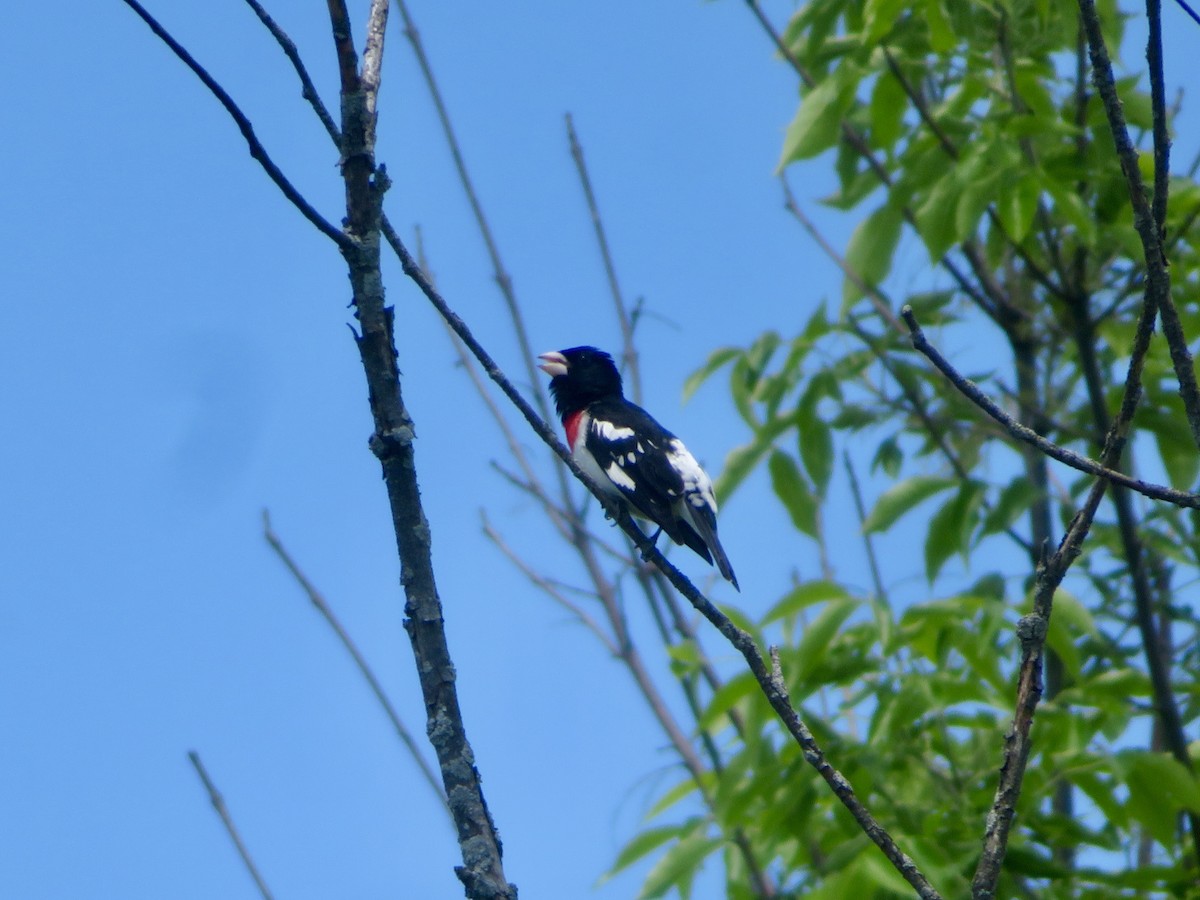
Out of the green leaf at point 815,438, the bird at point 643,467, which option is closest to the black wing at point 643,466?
the bird at point 643,467

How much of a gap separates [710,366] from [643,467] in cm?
47

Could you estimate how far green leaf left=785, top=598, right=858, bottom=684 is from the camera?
3729mm

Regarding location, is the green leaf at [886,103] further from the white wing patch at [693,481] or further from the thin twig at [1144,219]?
the thin twig at [1144,219]

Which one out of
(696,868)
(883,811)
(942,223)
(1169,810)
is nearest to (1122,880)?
(1169,810)

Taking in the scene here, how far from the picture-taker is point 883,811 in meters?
3.93

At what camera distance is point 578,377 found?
5.84m

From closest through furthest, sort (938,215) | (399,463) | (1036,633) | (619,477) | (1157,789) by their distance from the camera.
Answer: (1036,633) < (399,463) < (1157,789) < (938,215) < (619,477)

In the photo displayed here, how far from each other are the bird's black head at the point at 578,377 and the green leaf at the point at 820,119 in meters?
1.45

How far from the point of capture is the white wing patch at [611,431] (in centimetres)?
498

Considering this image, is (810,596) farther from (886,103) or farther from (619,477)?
(886,103)

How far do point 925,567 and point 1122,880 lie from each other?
4.59 feet

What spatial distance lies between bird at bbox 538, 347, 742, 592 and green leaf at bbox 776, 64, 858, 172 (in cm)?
99

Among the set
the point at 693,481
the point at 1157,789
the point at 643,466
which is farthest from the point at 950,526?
the point at 1157,789

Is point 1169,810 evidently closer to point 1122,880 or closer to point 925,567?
point 1122,880
